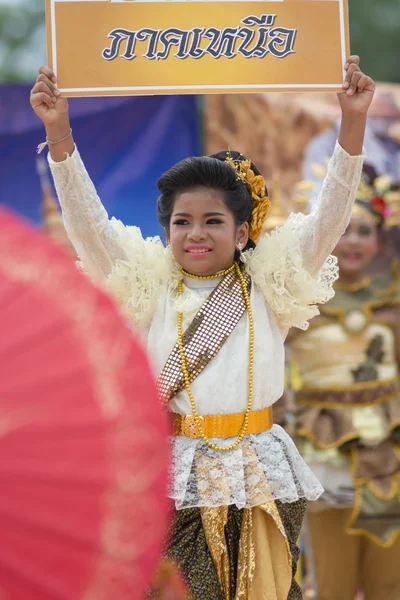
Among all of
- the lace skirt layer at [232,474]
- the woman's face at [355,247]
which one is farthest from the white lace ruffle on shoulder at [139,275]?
the woman's face at [355,247]

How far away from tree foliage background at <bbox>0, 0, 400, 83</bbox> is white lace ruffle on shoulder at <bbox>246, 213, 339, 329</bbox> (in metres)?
10.3

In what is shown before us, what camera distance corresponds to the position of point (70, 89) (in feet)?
9.00

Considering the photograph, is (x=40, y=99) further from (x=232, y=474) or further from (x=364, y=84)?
(x=232, y=474)

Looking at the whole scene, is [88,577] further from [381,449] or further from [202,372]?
[381,449]

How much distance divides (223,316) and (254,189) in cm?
45

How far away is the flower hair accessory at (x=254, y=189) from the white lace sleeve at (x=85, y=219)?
1.39ft

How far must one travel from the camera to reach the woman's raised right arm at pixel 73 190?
2715 mm

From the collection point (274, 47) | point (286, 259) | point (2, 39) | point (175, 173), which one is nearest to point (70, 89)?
point (175, 173)

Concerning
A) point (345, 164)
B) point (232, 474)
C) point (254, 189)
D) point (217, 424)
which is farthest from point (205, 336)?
point (345, 164)

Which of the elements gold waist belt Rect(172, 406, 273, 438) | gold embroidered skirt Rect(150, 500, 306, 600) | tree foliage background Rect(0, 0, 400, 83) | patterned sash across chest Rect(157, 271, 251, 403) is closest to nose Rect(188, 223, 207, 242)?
patterned sash across chest Rect(157, 271, 251, 403)

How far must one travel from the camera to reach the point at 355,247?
5262mm

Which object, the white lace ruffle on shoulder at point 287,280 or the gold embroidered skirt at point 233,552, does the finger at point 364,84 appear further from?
the gold embroidered skirt at point 233,552

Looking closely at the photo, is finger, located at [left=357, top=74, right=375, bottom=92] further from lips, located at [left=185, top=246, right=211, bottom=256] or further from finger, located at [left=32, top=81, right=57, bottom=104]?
finger, located at [left=32, top=81, right=57, bottom=104]

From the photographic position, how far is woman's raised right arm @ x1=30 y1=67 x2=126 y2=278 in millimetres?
2715
